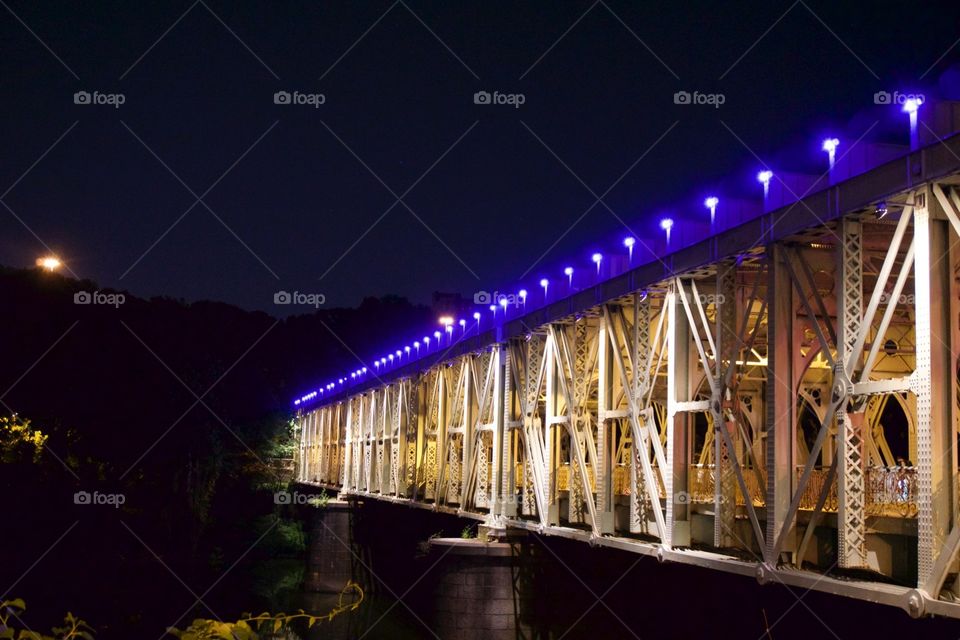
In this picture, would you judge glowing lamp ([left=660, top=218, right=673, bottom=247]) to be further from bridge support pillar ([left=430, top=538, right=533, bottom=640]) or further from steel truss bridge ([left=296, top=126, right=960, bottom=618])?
bridge support pillar ([left=430, top=538, right=533, bottom=640])

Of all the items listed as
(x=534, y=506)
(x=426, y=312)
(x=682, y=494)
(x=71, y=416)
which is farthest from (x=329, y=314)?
(x=682, y=494)

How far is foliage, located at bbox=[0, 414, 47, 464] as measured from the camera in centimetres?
5097

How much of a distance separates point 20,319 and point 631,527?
40048mm

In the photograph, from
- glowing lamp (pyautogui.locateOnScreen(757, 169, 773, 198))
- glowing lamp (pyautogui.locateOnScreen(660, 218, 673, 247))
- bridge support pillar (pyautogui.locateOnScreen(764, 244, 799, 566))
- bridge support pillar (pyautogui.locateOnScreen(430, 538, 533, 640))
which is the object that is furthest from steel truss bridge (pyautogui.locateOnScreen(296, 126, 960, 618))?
bridge support pillar (pyautogui.locateOnScreen(430, 538, 533, 640))

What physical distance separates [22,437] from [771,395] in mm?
44169

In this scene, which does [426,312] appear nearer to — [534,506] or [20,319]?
[20,319]

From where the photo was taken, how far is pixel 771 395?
16.4m

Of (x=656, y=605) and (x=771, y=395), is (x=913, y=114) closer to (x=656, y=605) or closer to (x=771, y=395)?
(x=771, y=395)

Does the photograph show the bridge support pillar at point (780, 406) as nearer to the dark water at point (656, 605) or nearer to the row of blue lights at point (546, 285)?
the row of blue lights at point (546, 285)

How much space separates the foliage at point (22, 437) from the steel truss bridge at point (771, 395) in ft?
83.5

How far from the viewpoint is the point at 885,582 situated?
13844 mm

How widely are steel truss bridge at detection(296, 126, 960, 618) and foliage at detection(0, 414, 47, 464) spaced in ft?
83.5

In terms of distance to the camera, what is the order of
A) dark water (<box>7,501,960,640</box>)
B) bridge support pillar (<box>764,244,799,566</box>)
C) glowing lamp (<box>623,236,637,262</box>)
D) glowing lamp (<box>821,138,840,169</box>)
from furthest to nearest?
1. glowing lamp (<box>623,236,637,262</box>)
2. dark water (<box>7,501,960,640</box>)
3. bridge support pillar (<box>764,244,799,566</box>)
4. glowing lamp (<box>821,138,840,169</box>)

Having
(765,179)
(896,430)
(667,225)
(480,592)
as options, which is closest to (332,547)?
(896,430)
